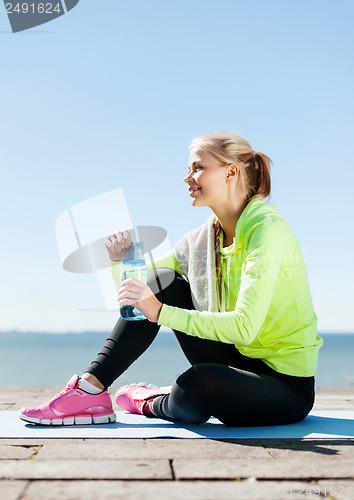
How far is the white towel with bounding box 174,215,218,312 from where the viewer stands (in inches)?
108

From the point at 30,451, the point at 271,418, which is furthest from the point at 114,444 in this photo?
the point at 271,418

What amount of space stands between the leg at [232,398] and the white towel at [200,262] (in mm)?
374

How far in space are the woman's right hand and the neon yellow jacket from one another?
20.1 inches

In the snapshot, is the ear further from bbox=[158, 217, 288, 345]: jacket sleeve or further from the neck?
bbox=[158, 217, 288, 345]: jacket sleeve

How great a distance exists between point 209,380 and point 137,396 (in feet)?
2.13

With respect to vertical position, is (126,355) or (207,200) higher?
(207,200)

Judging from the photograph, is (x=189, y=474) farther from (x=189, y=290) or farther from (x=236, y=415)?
(x=189, y=290)

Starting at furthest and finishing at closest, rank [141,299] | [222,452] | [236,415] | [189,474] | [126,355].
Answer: [126,355] < [236,415] < [141,299] < [222,452] < [189,474]

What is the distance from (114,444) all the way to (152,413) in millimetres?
652

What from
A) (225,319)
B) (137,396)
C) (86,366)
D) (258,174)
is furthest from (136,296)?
(86,366)

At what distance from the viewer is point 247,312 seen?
2.36m

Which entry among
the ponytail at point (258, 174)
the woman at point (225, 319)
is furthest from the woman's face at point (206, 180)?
the ponytail at point (258, 174)

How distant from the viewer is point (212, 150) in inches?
108

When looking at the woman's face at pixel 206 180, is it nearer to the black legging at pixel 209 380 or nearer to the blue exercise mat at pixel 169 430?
the black legging at pixel 209 380
